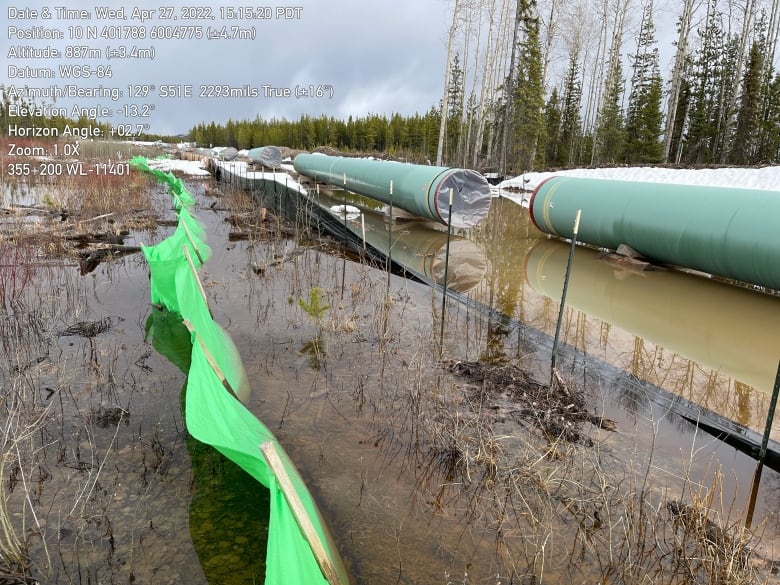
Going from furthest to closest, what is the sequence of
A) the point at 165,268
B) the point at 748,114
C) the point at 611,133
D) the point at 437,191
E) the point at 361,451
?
the point at 611,133 < the point at 748,114 < the point at 437,191 < the point at 165,268 < the point at 361,451

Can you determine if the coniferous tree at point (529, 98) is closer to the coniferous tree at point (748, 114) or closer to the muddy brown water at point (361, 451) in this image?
the coniferous tree at point (748, 114)

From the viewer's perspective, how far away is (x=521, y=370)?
4695mm

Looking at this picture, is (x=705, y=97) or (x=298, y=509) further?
(x=705, y=97)

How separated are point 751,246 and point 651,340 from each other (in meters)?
2.36

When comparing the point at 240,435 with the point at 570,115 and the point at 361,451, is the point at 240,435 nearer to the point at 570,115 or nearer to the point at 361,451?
the point at 361,451

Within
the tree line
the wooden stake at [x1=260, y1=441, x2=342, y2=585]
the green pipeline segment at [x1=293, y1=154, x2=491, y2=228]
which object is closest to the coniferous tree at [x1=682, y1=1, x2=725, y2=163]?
the tree line

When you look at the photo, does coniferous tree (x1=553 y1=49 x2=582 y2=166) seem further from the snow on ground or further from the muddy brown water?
the muddy brown water

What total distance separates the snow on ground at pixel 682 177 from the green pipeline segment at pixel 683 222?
15.1ft

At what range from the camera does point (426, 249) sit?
10.0m

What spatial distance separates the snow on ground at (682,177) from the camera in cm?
1340

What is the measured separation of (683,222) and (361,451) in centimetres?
649

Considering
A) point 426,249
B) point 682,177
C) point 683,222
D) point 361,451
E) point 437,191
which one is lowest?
point 361,451

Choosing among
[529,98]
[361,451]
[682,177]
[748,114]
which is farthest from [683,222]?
[748,114]

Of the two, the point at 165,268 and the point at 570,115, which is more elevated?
the point at 570,115
